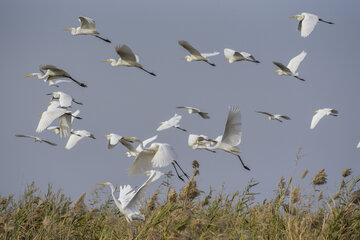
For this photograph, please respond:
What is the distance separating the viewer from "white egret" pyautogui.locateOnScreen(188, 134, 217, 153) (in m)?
8.30

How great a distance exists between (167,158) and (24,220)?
6.18 ft

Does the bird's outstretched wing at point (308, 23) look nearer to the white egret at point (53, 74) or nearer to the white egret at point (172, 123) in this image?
the white egret at point (172, 123)

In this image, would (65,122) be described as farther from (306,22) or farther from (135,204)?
(306,22)

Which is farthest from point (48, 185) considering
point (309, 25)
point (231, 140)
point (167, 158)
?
point (309, 25)

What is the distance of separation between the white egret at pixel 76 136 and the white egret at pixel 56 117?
2.56ft

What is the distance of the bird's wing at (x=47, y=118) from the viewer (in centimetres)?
815

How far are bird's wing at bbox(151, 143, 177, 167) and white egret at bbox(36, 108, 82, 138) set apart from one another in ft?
9.35

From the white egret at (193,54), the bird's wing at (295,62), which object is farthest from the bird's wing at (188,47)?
the bird's wing at (295,62)

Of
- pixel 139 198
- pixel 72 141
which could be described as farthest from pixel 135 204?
pixel 72 141

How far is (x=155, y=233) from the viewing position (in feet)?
12.9

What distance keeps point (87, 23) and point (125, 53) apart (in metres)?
1.24

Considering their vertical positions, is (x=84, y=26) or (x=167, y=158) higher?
(x=84, y=26)

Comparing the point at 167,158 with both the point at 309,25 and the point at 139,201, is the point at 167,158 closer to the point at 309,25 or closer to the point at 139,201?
the point at 139,201

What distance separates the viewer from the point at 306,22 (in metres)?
10.2
